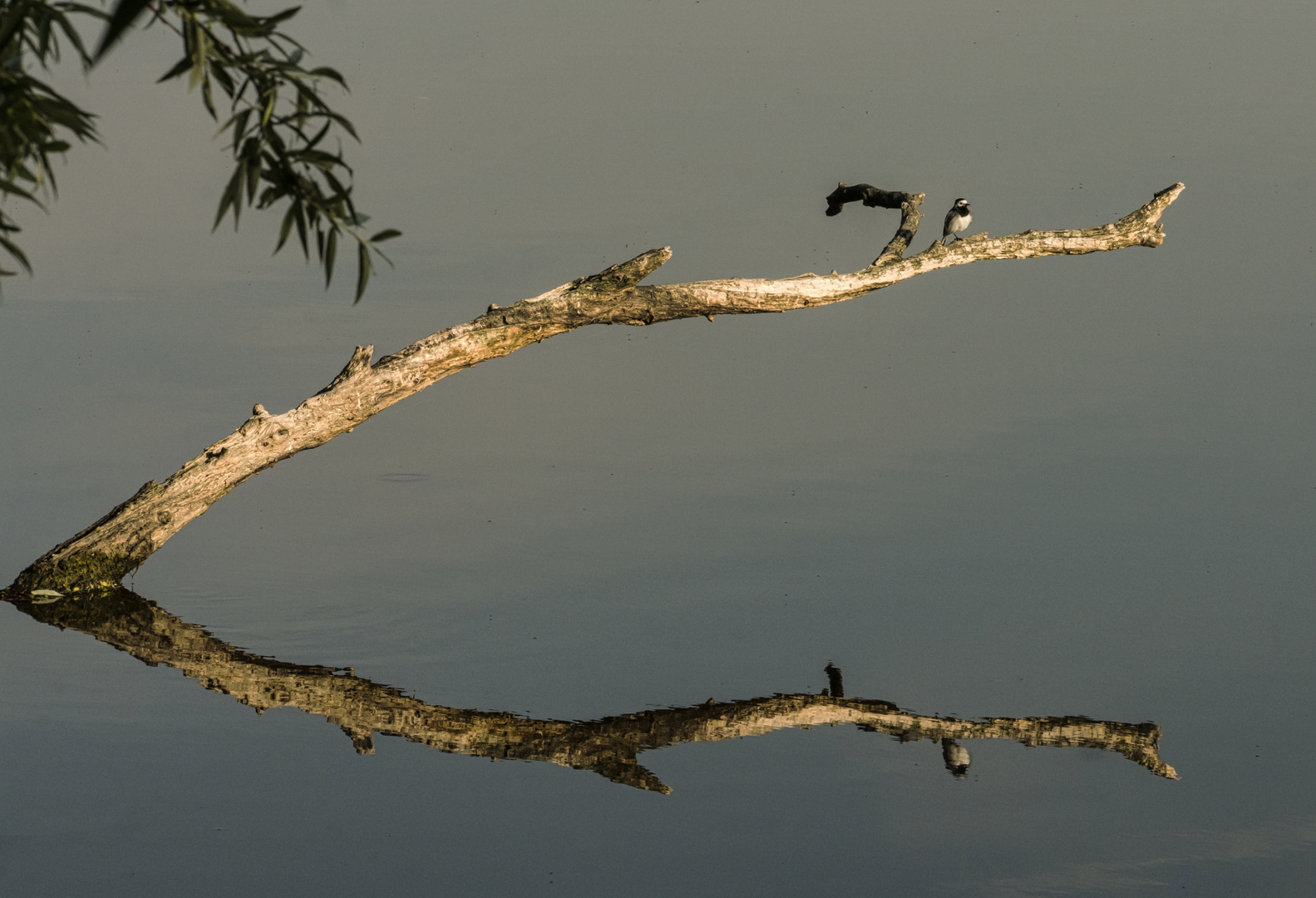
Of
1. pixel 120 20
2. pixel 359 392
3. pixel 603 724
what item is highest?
pixel 359 392

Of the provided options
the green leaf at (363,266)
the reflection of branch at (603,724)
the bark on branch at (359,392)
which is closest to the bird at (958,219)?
the bark on branch at (359,392)

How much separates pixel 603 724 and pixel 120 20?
6.39 meters

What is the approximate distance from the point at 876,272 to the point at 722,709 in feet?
17.5

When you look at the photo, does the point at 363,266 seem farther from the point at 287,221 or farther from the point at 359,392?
the point at 359,392

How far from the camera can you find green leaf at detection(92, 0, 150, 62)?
355 cm

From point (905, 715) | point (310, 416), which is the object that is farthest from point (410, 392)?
point (905, 715)

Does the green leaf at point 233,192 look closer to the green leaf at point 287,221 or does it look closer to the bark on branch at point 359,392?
the green leaf at point 287,221

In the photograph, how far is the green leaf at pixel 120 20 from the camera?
355 cm

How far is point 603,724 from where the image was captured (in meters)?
9.09

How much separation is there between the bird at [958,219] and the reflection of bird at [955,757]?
624cm

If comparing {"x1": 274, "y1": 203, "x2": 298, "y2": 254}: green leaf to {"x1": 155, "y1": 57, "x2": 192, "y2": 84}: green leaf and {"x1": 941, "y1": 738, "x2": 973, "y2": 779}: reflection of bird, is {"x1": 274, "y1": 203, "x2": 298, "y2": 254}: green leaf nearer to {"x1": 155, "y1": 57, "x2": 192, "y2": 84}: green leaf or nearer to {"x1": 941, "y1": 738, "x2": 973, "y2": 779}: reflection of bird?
{"x1": 155, "y1": 57, "x2": 192, "y2": 84}: green leaf

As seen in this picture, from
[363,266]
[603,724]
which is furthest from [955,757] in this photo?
[363,266]

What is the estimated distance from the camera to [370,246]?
507 centimetres

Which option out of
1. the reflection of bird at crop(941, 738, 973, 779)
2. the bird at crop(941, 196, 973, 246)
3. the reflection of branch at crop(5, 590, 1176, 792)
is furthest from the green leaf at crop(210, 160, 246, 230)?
the bird at crop(941, 196, 973, 246)
